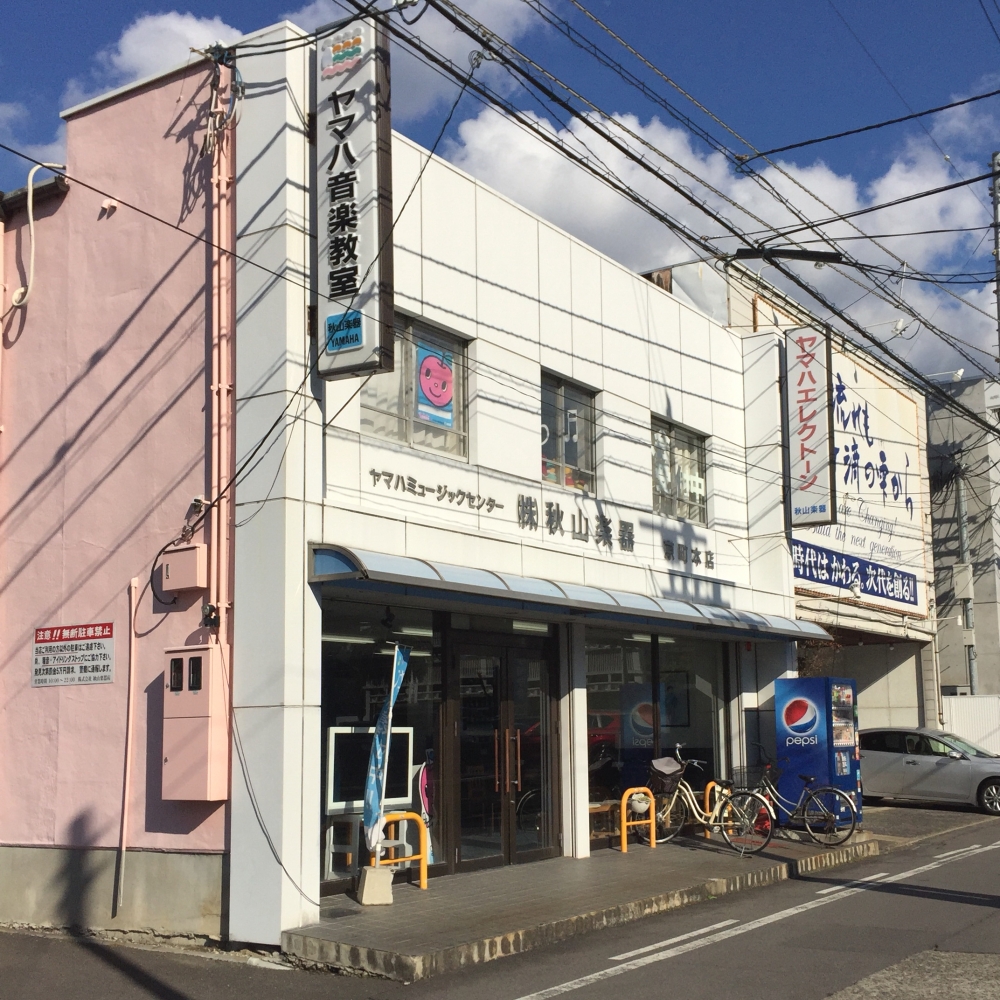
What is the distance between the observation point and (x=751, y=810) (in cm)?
1488

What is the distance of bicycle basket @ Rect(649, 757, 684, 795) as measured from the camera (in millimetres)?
15148

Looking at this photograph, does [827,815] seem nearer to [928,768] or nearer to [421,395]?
[928,768]

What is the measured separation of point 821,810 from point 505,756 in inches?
179

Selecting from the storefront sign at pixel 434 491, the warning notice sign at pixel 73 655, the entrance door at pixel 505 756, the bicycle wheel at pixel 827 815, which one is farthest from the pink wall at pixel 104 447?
the bicycle wheel at pixel 827 815

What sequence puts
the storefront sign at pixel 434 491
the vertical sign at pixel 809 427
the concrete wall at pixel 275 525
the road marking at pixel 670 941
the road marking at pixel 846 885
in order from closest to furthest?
the road marking at pixel 670 941 → the concrete wall at pixel 275 525 → the storefront sign at pixel 434 491 → the road marking at pixel 846 885 → the vertical sign at pixel 809 427

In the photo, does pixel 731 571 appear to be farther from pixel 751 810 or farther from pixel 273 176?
pixel 273 176

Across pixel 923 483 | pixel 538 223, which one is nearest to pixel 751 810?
pixel 538 223

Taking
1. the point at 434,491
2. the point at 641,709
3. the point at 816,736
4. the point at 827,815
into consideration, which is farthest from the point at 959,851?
the point at 434,491

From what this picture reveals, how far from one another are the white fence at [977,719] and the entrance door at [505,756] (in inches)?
645

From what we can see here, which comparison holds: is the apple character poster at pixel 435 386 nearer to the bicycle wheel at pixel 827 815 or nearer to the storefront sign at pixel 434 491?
the storefront sign at pixel 434 491

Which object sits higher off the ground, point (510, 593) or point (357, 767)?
point (510, 593)

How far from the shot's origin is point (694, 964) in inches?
347

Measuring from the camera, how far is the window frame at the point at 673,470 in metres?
16.6

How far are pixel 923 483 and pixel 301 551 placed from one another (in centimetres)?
1973
